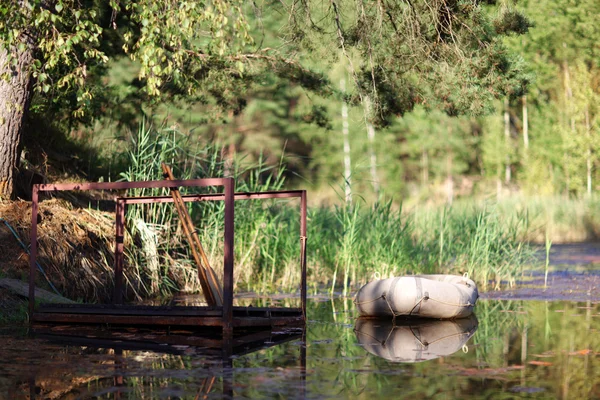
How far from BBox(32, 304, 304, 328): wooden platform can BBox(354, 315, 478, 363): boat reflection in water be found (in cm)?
81

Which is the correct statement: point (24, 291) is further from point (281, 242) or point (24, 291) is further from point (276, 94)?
point (276, 94)

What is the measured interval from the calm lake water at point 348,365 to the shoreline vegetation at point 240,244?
2553mm

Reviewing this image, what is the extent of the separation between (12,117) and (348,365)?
20.8 ft

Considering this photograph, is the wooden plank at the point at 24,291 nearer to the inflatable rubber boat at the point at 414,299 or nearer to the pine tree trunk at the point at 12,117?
the pine tree trunk at the point at 12,117

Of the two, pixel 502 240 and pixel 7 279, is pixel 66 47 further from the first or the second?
pixel 502 240

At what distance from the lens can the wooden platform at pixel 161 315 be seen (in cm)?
798

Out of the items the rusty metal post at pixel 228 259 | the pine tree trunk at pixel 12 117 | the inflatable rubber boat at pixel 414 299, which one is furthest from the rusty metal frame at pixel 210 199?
the pine tree trunk at pixel 12 117

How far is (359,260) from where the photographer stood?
42.2 ft

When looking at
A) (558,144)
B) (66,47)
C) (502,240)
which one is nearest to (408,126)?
(558,144)

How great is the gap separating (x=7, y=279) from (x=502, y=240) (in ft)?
22.8

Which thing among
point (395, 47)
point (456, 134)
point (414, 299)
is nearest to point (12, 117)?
point (395, 47)

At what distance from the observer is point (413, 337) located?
26.8ft

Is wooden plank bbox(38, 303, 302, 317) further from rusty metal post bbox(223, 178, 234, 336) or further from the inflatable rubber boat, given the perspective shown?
the inflatable rubber boat

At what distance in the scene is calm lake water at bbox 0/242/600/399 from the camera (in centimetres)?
538
